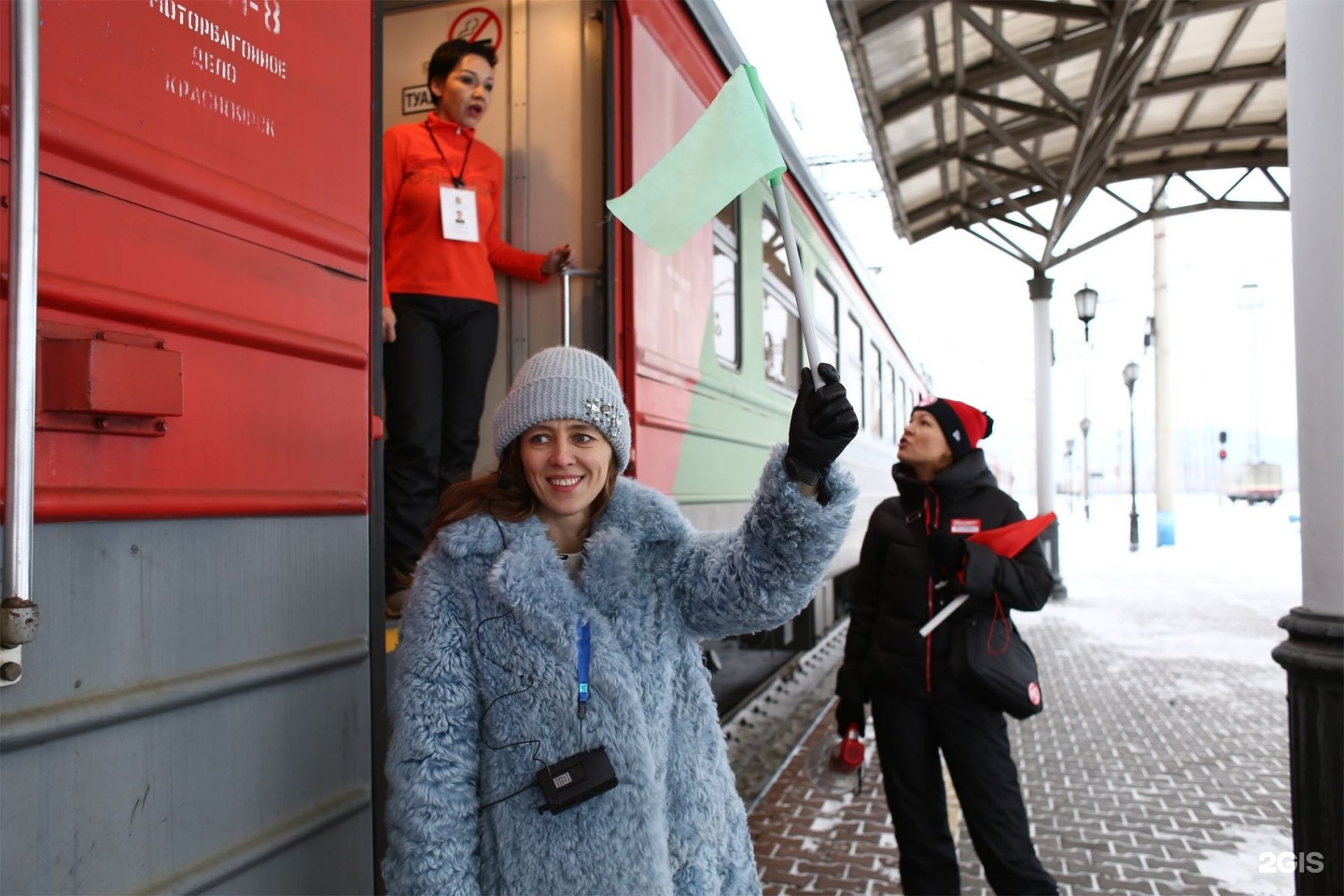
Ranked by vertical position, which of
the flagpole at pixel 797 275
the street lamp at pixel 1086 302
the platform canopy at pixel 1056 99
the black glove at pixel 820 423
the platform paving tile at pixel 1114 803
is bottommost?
the platform paving tile at pixel 1114 803

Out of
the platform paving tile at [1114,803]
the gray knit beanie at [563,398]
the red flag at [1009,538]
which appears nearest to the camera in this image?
the gray knit beanie at [563,398]

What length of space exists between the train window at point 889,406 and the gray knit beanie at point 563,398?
8055 mm

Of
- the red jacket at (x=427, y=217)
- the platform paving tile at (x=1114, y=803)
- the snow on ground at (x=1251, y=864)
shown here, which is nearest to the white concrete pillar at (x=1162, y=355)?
the platform paving tile at (x=1114, y=803)

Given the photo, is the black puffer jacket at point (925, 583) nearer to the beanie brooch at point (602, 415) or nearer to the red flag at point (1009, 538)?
the red flag at point (1009, 538)

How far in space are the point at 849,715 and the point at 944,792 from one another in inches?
13.7

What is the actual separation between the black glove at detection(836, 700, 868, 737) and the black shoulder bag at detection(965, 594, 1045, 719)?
408 millimetres

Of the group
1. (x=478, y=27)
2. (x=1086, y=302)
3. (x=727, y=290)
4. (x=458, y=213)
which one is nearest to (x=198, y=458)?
(x=458, y=213)

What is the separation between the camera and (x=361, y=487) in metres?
1.84

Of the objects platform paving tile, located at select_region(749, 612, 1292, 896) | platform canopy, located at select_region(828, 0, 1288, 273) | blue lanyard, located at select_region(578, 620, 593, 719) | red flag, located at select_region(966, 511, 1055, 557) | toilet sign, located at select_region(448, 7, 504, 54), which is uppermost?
platform canopy, located at select_region(828, 0, 1288, 273)

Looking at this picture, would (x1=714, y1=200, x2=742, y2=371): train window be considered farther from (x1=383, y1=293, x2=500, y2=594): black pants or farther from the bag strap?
the bag strap

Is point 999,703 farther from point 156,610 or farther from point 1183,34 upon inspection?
point 1183,34

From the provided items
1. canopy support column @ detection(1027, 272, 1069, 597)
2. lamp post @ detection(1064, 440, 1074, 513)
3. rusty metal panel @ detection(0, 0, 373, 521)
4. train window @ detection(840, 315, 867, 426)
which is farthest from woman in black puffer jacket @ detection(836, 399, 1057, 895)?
lamp post @ detection(1064, 440, 1074, 513)

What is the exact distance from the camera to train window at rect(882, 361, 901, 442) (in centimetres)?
951

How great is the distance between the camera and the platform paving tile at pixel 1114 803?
131 inches
